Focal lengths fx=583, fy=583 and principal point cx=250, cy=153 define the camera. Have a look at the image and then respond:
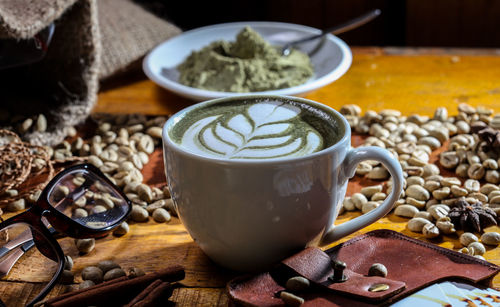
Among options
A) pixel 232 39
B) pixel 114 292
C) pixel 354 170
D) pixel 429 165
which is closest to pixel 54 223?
→ pixel 114 292

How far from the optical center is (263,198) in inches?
26.4

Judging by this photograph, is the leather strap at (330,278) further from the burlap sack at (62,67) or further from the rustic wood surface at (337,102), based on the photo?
the burlap sack at (62,67)

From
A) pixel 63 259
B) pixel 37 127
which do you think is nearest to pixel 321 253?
pixel 63 259

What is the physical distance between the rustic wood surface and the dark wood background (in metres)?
0.60

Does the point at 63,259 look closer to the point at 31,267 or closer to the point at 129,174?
the point at 31,267

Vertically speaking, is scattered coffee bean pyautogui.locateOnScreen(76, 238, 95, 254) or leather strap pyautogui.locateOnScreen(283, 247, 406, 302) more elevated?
leather strap pyautogui.locateOnScreen(283, 247, 406, 302)

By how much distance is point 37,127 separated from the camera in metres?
1.18

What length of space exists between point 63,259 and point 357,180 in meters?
0.52

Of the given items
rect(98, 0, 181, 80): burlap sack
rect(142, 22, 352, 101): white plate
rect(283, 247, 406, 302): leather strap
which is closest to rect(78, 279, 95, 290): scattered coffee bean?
rect(283, 247, 406, 302): leather strap

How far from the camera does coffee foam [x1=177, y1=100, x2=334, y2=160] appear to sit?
2.30ft

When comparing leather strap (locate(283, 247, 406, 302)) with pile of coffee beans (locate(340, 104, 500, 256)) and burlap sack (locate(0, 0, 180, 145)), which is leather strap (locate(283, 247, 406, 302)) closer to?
pile of coffee beans (locate(340, 104, 500, 256))

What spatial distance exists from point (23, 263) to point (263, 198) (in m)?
0.36

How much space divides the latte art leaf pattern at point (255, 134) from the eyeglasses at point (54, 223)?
0.21 m

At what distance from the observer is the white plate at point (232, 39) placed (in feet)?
3.98
